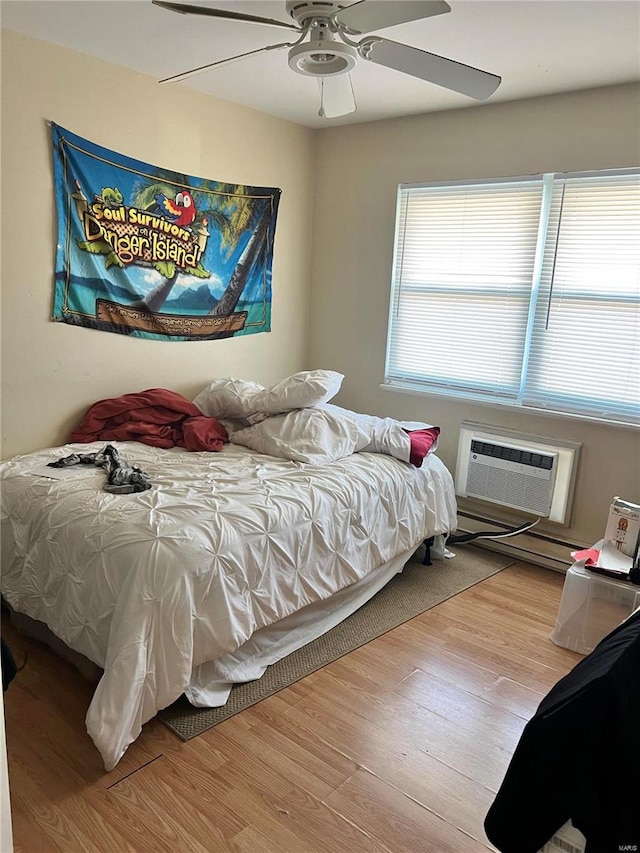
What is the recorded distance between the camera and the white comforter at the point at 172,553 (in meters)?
1.86

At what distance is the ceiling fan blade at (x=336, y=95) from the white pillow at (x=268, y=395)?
3.80 feet

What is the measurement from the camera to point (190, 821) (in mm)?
1646

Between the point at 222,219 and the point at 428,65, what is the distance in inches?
68.3

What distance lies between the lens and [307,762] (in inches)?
73.9

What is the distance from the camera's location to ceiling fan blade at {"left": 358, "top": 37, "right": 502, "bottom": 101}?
200 centimetres

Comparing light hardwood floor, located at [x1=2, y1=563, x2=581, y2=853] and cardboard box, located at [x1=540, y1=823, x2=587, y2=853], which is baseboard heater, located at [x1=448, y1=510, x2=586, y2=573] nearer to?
light hardwood floor, located at [x1=2, y1=563, x2=581, y2=853]

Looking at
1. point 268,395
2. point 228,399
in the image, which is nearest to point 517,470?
point 268,395

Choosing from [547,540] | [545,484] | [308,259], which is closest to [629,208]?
[545,484]

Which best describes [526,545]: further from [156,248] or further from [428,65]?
[156,248]

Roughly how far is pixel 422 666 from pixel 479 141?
8.86 ft

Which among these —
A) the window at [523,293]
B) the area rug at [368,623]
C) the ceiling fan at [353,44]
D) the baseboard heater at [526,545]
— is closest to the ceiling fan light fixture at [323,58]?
the ceiling fan at [353,44]

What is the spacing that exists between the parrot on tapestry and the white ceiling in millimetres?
561

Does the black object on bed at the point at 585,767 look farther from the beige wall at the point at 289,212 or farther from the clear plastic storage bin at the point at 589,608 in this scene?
the beige wall at the point at 289,212

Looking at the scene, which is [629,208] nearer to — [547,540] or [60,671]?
[547,540]
